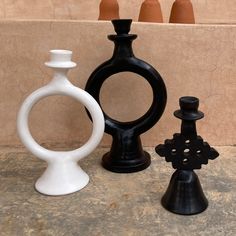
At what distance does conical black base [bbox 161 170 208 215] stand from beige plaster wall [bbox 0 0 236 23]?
0.47m

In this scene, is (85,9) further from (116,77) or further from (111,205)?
(111,205)

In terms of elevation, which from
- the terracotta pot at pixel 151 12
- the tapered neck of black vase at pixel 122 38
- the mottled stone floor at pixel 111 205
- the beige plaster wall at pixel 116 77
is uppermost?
the terracotta pot at pixel 151 12

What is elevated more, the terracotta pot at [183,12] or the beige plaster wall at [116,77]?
the terracotta pot at [183,12]

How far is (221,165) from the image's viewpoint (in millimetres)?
718

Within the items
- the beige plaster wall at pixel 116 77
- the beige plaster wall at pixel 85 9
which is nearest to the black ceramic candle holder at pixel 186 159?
the beige plaster wall at pixel 116 77

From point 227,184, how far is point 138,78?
0.29m

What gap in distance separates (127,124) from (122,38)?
17 cm

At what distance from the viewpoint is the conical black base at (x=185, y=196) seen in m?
0.54

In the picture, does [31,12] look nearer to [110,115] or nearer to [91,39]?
[91,39]

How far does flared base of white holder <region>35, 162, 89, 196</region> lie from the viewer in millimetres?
600

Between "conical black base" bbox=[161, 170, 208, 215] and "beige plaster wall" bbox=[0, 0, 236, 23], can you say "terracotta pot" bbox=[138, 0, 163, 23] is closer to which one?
"beige plaster wall" bbox=[0, 0, 236, 23]

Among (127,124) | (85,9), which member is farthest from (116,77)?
(85,9)

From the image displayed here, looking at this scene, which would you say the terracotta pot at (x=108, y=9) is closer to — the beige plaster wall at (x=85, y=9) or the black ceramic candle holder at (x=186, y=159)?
the beige plaster wall at (x=85, y=9)

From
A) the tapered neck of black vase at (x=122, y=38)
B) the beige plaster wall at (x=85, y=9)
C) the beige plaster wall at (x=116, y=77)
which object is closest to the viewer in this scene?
the tapered neck of black vase at (x=122, y=38)
